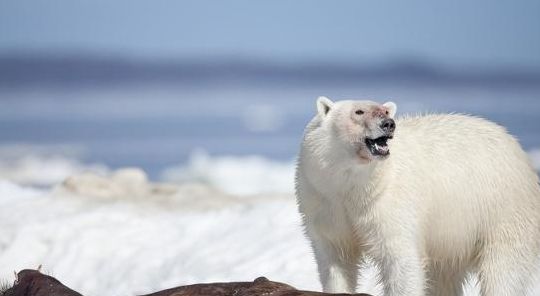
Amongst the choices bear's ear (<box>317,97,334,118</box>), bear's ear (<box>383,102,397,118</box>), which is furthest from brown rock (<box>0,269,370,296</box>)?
bear's ear (<box>383,102,397,118</box>)

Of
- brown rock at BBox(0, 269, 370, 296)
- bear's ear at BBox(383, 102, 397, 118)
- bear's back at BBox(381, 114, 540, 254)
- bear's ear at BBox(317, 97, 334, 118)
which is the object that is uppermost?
bear's ear at BBox(317, 97, 334, 118)

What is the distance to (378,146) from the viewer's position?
8.98m

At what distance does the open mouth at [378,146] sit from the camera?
8.92 metres

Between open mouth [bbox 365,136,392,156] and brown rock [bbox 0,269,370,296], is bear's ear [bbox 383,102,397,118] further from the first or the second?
brown rock [bbox 0,269,370,296]

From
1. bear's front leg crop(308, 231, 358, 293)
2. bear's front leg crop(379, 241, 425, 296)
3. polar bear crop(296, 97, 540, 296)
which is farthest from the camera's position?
bear's front leg crop(308, 231, 358, 293)

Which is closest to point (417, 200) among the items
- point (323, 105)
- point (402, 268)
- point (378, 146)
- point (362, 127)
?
point (402, 268)

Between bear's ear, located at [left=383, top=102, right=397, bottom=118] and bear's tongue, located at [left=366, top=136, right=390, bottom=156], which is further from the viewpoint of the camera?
bear's ear, located at [left=383, top=102, right=397, bottom=118]

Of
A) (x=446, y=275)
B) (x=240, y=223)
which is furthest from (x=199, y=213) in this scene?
(x=446, y=275)

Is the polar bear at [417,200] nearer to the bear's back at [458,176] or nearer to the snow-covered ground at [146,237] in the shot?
the bear's back at [458,176]

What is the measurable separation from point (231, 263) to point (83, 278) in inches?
80.0

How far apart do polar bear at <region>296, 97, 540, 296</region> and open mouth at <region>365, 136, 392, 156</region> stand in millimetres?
11

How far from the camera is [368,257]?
961cm

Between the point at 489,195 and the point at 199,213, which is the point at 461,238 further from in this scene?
the point at 199,213

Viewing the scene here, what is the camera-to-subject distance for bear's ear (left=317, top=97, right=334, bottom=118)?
30.7 ft
